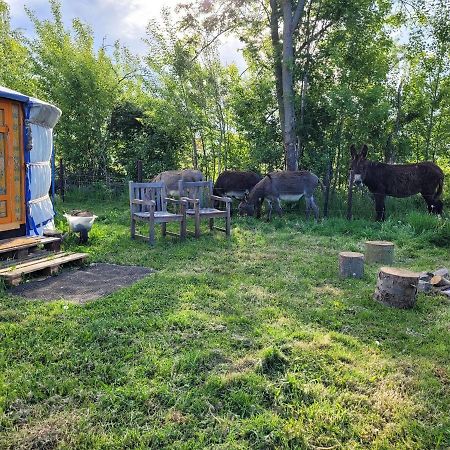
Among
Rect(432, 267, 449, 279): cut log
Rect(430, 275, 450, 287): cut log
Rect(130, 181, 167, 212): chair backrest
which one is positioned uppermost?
Rect(130, 181, 167, 212): chair backrest

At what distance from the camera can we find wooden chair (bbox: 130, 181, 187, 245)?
6133 millimetres

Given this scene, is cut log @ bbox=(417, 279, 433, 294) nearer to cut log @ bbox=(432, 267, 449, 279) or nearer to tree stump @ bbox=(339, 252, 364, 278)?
cut log @ bbox=(432, 267, 449, 279)

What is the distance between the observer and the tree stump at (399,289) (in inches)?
149

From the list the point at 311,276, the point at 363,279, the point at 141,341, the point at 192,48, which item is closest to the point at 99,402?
the point at 141,341

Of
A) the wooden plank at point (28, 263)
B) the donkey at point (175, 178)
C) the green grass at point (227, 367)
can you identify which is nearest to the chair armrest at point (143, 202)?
the wooden plank at point (28, 263)

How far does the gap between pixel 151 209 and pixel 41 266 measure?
1.93m

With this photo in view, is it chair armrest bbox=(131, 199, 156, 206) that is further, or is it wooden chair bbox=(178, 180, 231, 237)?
wooden chair bbox=(178, 180, 231, 237)

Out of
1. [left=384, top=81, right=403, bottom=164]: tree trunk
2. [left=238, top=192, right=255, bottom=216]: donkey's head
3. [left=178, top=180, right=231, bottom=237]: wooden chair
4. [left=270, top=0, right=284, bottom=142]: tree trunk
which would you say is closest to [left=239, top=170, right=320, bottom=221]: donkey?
[left=238, top=192, right=255, bottom=216]: donkey's head

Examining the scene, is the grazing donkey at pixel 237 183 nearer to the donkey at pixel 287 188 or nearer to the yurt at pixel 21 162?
the donkey at pixel 287 188

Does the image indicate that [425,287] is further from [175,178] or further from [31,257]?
[175,178]

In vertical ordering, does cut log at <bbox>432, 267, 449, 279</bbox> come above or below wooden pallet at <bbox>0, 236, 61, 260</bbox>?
below

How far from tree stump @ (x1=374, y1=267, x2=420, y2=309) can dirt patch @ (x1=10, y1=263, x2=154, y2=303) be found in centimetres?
248

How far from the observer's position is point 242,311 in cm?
363

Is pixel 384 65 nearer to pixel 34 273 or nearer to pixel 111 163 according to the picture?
pixel 111 163
